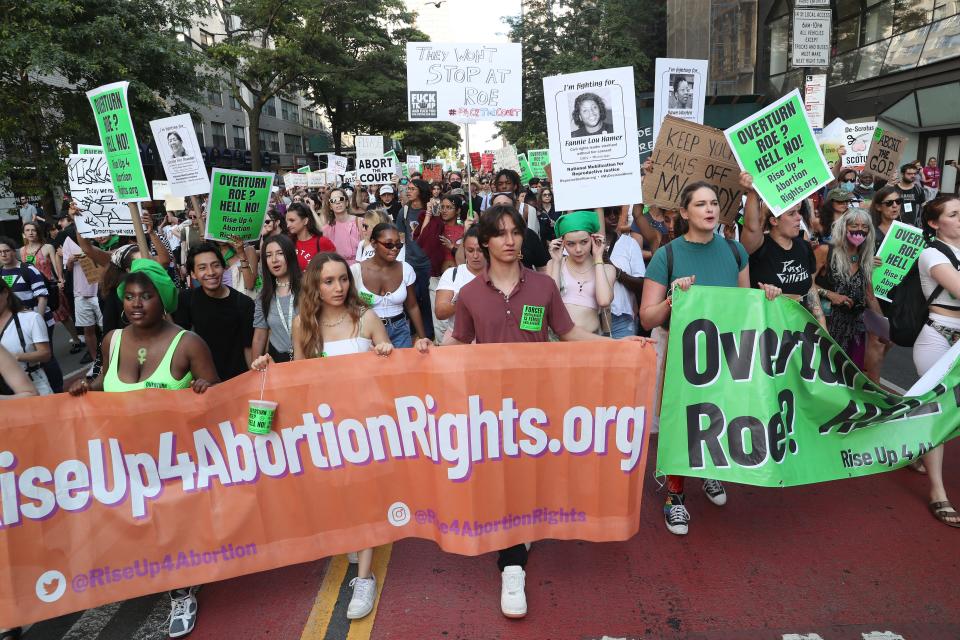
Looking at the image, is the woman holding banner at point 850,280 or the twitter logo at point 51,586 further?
the woman holding banner at point 850,280

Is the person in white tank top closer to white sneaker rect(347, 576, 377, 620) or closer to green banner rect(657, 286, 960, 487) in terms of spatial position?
white sneaker rect(347, 576, 377, 620)

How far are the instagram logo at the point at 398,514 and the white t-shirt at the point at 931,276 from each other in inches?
130

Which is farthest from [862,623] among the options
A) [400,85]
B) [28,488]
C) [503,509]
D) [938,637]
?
[400,85]

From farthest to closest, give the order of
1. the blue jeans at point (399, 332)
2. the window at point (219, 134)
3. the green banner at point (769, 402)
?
the window at point (219, 134), the blue jeans at point (399, 332), the green banner at point (769, 402)

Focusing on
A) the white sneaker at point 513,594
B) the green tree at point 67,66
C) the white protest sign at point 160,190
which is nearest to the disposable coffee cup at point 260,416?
the white sneaker at point 513,594

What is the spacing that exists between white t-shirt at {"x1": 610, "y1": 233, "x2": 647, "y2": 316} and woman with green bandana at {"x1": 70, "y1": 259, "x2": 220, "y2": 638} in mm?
2775

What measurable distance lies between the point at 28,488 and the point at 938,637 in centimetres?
419

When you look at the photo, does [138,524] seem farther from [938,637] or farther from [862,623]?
[938,637]

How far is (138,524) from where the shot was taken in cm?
318

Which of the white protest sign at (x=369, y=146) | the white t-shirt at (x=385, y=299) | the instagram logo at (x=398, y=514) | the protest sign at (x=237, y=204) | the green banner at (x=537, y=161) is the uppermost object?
the white protest sign at (x=369, y=146)

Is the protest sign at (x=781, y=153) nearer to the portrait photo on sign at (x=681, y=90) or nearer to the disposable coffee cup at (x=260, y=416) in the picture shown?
the portrait photo on sign at (x=681, y=90)

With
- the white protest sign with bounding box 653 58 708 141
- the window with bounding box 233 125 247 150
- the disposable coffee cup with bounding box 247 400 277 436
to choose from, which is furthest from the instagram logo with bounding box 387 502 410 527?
the window with bounding box 233 125 247 150

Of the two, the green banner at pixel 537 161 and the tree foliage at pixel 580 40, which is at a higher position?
the tree foliage at pixel 580 40

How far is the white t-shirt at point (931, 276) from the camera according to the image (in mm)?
3887
